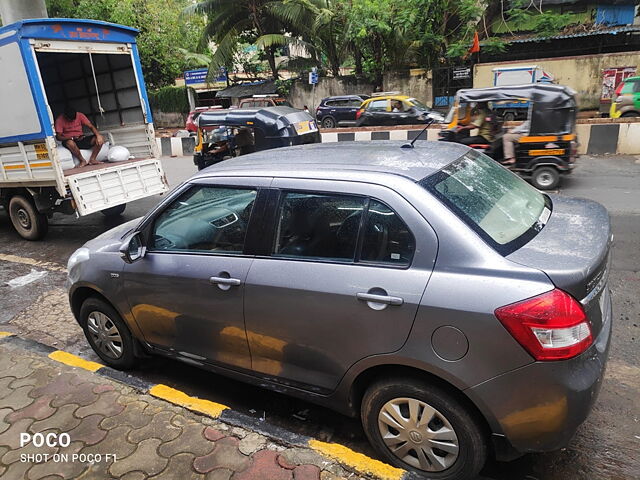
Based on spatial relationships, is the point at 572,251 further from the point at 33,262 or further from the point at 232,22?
the point at 232,22

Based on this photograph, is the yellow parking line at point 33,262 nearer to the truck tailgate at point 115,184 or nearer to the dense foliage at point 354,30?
the truck tailgate at point 115,184

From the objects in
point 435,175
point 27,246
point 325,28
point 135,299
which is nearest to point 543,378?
point 435,175

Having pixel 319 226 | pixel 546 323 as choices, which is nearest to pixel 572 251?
pixel 546 323

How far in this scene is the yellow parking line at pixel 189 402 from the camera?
110 inches

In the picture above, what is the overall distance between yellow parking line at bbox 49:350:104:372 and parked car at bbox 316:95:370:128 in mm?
16037

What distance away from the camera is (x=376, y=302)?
2.21 meters

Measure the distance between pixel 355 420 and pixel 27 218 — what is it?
6.99 m

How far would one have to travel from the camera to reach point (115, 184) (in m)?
7.24

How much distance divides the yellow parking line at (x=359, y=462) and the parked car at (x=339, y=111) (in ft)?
55.4

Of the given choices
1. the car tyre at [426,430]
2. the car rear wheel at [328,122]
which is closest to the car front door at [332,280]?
the car tyre at [426,430]

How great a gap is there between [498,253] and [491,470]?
122cm

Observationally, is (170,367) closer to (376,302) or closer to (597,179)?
(376,302)

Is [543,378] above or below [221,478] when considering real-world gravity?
above

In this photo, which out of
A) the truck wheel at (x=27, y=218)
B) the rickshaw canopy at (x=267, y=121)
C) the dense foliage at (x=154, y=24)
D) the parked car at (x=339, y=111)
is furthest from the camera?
the dense foliage at (x=154, y=24)
